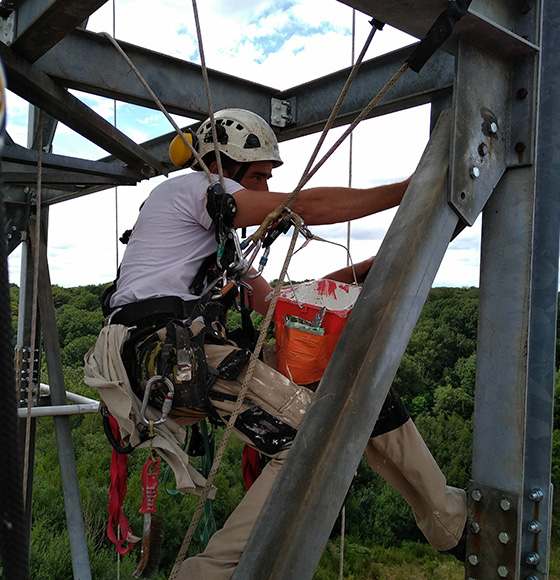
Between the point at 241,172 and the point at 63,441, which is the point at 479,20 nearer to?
the point at 241,172

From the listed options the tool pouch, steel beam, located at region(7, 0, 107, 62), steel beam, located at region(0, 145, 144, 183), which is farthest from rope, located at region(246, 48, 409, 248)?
steel beam, located at region(0, 145, 144, 183)

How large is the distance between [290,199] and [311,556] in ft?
3.81

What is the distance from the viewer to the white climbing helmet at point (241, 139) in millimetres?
2832

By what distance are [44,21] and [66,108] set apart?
0.81 m

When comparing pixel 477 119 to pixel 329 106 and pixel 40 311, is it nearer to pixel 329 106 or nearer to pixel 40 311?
pixel 329 106

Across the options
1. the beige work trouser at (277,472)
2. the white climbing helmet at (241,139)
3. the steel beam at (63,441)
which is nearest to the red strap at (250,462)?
the beige work trouser at (277,472)

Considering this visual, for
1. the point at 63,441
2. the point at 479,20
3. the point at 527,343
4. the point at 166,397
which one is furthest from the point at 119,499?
the point at 63,441

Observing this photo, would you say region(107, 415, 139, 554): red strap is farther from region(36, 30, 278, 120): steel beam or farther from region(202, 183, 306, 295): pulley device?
region(36, 30, 278, 120): steel beam

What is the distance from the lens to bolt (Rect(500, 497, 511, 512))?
1865 mm

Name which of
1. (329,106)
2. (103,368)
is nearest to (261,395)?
(103,368)

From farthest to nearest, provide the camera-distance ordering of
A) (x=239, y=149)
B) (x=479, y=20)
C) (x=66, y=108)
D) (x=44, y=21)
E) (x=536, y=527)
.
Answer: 1. (x=66, y=108)
2. (x=239, y=149)
3. (x=44, y=21)
4. (x=536, y=527)
5. (x=479, y=20)

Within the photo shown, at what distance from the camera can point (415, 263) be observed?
1599 mm

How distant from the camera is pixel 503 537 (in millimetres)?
1879

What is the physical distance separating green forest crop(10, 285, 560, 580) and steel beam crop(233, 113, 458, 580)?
10.2 metres
